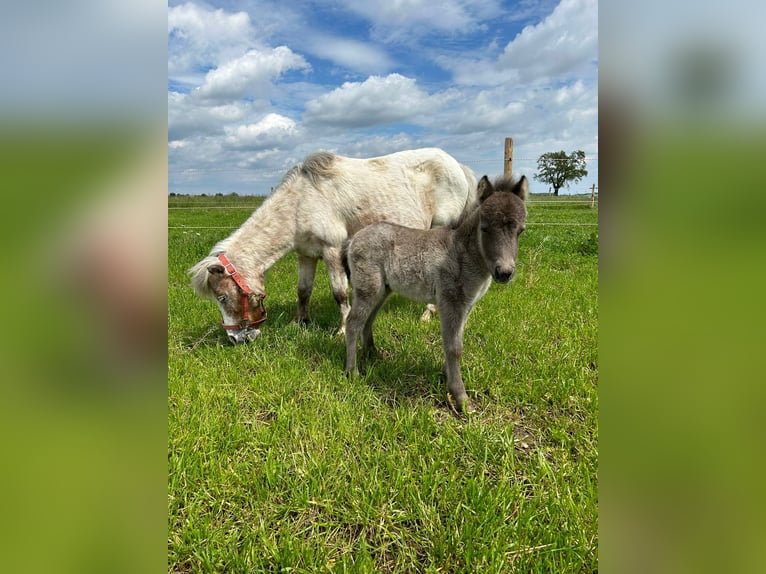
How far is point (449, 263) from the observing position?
13.1 feet

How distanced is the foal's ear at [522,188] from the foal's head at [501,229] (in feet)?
0.48

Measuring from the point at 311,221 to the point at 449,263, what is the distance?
2.76m

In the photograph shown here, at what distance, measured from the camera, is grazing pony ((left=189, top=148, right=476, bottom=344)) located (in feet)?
17.7

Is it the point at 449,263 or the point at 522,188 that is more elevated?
the point at 522,188

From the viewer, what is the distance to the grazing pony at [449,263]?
3.32 meters

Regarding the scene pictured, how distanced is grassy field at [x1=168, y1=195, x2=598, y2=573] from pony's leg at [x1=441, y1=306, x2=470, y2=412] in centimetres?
19

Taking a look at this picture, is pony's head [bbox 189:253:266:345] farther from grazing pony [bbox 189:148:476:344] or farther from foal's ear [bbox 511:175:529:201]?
foal's ear [bbox 511:175:529:201]

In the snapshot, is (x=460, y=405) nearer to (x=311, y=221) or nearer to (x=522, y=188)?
(x=522, y=188)

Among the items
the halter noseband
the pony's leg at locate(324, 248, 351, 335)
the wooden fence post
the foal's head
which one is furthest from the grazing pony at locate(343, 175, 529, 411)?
the wooden fence post

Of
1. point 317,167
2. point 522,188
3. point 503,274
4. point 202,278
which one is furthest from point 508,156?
point 503,274

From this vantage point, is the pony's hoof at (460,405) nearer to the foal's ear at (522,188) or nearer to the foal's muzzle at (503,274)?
the foal's muzzle at (503,274)

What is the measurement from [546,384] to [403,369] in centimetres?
153
